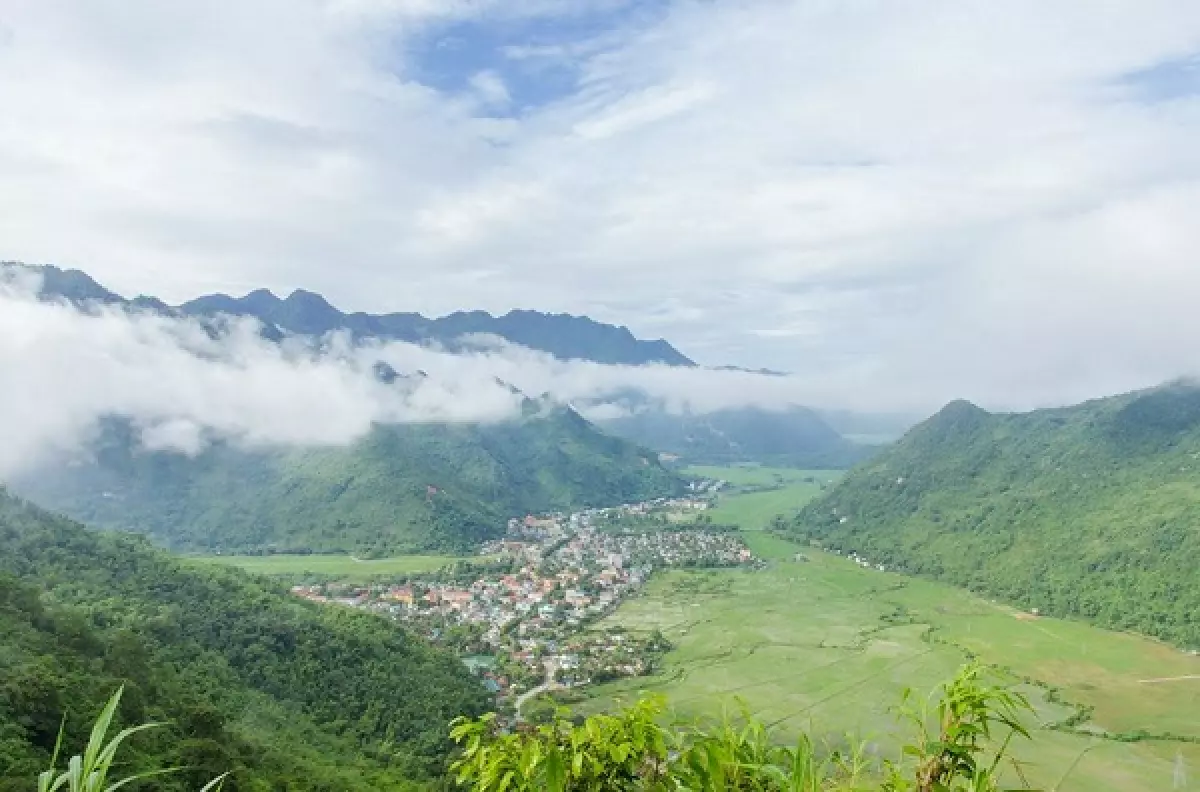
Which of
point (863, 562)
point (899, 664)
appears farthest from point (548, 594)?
point (863, 562)

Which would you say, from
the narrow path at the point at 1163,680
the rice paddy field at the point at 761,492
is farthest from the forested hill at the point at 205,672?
the rice paddy field at the point at 761,492

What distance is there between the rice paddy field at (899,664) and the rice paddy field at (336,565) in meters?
22.8

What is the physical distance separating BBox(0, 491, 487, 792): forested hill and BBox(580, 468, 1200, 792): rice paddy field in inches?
336

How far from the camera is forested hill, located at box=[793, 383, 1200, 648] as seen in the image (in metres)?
57.2

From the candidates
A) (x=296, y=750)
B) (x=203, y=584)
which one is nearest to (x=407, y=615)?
(x=203, y=584)

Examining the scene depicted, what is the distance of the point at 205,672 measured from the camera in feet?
90.5

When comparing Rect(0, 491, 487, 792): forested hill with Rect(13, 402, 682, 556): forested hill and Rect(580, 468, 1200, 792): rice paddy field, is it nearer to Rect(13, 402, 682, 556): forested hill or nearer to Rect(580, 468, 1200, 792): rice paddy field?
Rect(580, 468, 1200, 792): rice paddy field

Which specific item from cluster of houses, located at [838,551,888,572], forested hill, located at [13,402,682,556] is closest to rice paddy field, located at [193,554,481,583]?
forested hill, located at [13,402,682,556]

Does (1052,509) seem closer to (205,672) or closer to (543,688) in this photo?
(543,688)

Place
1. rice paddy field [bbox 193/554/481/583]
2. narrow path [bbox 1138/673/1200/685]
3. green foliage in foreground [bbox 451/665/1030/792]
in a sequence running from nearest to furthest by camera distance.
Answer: green foliage in foreground [bbox 451/665/1030/792] < narrow path [bbox 1138/673/1200/685] < rice paddy field [bbox 193/554/481/583]

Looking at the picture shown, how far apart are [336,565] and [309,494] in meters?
21.6

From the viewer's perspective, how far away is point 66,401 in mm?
101562

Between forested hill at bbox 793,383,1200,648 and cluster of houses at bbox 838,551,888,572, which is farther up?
forested hill at bbox 793,383,1200,648

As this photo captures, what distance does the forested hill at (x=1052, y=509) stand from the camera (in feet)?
188
